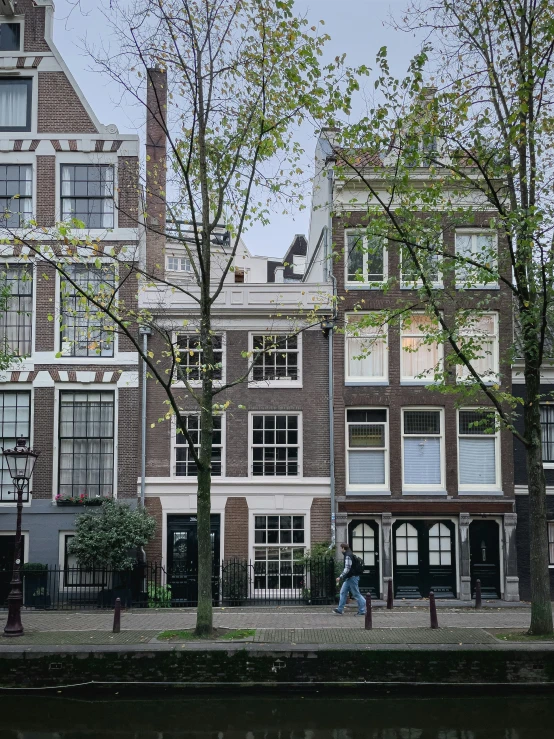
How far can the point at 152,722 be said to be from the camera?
44.6 ft

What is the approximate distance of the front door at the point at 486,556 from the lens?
24547mm

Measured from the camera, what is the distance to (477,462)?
25016mm

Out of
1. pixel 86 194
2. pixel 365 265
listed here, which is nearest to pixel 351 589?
pixel 365 265

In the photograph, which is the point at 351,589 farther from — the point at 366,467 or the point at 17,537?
the point at 17,537

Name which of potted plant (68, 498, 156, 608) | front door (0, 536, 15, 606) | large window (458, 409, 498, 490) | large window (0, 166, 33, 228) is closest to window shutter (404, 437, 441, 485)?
large window (458, 409, 498, 490)

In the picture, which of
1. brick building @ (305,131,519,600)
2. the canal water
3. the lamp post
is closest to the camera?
the canal water

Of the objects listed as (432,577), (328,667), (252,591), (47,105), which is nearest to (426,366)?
(432,577)

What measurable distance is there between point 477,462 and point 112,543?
434 inches

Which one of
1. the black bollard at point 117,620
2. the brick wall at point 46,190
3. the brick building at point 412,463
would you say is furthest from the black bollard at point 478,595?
the brick wall at point 46,190

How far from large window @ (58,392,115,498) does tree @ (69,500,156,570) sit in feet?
4.51

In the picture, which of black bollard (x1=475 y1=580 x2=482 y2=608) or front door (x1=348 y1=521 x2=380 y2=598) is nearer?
black bollard (x1=475 y1=580 x2=482 y2=608)

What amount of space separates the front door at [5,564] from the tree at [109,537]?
85.3 inches

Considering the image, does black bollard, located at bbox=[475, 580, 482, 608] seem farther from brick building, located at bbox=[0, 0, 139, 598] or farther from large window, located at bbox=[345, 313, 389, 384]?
brick building, located at bbox=[0, 0, 139, 598]

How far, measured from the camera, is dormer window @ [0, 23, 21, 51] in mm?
25172
